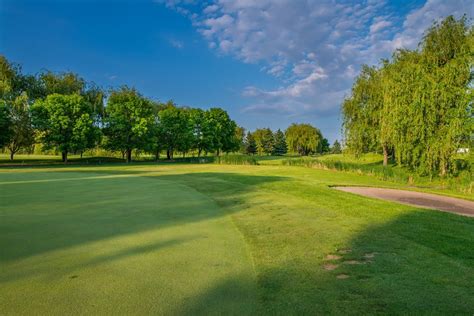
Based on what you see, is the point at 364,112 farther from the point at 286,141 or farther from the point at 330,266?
the point at 286,141

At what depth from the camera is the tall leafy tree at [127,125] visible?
145 ft

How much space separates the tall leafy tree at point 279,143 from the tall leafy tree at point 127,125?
191 ft

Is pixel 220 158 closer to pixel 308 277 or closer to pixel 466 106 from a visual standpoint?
pixel 466 106

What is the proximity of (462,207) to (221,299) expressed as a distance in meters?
11.2

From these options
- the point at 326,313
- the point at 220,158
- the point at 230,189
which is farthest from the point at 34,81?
the point at 326,313

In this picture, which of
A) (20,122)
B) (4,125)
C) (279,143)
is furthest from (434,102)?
(279,143)

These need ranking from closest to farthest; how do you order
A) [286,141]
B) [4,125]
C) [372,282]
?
[372,282] < [4,125] < [286,141]

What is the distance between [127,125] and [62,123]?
9.25 m

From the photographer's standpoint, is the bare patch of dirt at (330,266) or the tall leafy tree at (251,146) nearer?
the bare patch of dirt at (330,266)

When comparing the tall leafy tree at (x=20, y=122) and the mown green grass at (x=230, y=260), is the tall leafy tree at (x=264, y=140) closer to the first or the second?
the tall leafy tree at (x=20, y=122)

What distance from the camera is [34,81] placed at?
154 ft

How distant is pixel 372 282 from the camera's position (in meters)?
3.56

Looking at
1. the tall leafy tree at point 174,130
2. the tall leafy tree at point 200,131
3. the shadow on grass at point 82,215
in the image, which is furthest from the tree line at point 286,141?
the shadow on grass at point 82,215

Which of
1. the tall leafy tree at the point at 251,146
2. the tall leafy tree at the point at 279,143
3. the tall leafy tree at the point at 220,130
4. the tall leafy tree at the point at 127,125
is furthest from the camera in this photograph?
the tall leafy tree at the point at 279,143
